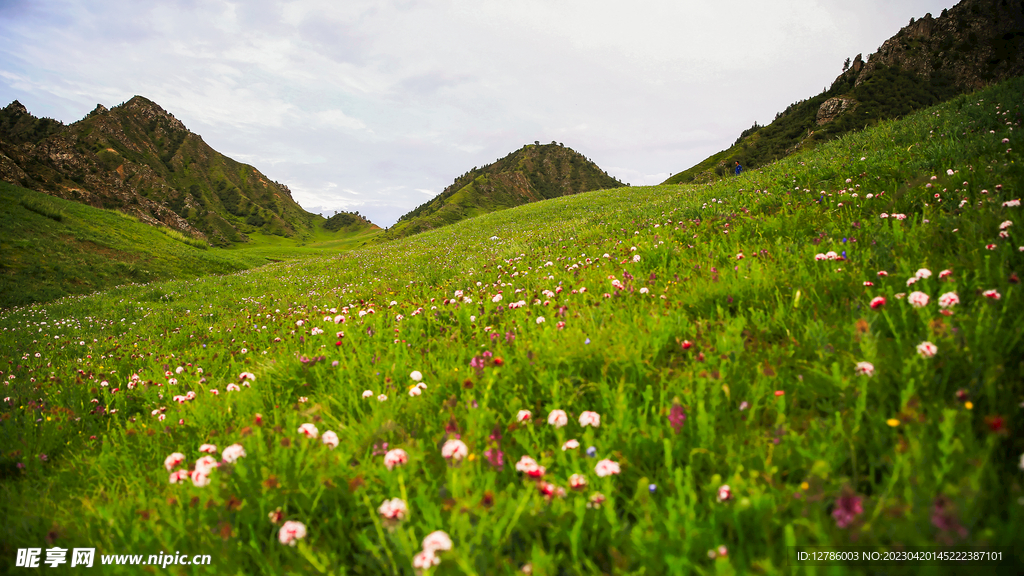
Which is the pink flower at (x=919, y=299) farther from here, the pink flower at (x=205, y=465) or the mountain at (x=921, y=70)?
the mountain at (x=921, y=70)

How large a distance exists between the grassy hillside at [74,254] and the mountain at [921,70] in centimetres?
8303

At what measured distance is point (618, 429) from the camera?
7.06 ft

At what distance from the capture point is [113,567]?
1.76m

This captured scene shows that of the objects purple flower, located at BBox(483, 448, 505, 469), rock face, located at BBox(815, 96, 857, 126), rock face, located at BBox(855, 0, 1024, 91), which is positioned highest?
rock face, located at BBox(855, 0, 1024, 91)

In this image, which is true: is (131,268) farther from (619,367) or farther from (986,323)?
(986,323)

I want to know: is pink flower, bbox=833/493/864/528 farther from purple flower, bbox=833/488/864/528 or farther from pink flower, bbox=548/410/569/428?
pink flower, bbox=548/410/569/428

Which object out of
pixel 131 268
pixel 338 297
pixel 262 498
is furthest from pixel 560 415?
pixel 131 268

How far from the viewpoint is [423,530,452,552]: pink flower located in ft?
4.51

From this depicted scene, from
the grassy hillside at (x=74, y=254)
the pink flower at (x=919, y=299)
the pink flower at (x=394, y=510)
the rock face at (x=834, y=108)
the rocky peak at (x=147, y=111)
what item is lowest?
the pink flower at (x=394, y=510)

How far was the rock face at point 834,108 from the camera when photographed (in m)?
87.2

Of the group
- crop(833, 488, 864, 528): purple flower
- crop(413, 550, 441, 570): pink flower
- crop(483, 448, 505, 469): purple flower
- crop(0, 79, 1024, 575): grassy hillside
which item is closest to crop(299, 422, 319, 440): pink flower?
crop(0, 79, 1024, 575): grassy hillside

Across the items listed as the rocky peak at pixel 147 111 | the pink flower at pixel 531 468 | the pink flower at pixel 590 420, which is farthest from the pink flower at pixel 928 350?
the rocky peak at pixel 147 111

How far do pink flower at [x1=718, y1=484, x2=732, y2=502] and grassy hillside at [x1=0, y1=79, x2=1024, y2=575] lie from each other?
33 mm

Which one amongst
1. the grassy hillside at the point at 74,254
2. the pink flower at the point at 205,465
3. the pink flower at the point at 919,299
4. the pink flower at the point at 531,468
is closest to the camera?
the pink flower at the point at 531,468
